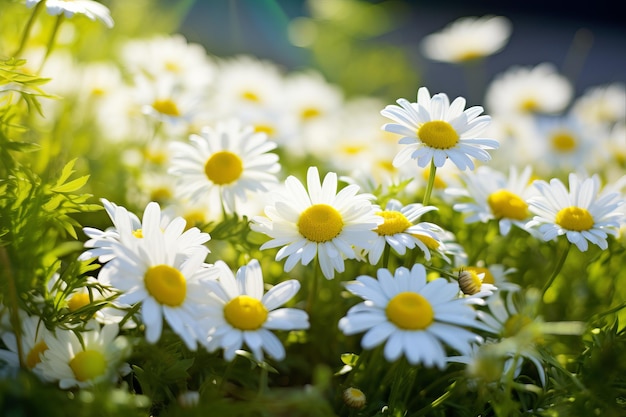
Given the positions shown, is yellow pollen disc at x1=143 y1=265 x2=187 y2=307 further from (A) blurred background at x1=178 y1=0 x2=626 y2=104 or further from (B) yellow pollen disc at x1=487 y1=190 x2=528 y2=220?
(A) blurred background at x1=178 y1=0 x2=626 y2=104

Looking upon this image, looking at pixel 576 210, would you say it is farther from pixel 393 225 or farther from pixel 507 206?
pixel 393 225

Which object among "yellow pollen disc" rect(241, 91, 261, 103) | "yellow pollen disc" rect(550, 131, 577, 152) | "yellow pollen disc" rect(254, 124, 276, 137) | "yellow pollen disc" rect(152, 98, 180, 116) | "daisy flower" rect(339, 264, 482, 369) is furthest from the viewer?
"yellow pollen disc" rect(550, 131, 577, 152)

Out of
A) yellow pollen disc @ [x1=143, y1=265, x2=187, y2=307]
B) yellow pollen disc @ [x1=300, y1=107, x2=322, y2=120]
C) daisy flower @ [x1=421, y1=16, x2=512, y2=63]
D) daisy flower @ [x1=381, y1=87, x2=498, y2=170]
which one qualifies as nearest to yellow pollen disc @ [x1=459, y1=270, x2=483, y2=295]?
daisy flower @ [x1=381, y1=87, x2=498, y2=170]

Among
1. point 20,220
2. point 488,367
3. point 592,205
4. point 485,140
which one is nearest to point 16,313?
point 20,220

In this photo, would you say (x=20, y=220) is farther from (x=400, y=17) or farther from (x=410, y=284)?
(x=400, y=17)

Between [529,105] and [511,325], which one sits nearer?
[511,325]

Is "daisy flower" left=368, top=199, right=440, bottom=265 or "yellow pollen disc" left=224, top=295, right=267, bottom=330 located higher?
"daisy flower" left=368, top=199, right=440, bottom=265

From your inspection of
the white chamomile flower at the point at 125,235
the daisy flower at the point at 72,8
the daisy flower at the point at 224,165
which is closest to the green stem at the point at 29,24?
the daisy flower at the point at 72,8

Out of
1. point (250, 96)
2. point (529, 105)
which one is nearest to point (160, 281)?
point (250, 96)
